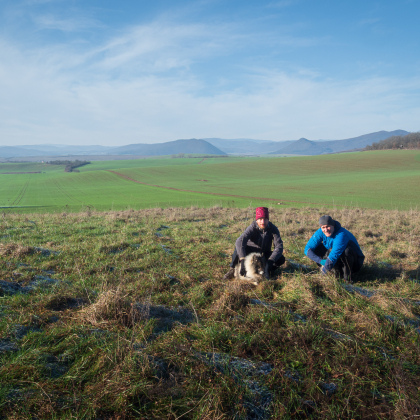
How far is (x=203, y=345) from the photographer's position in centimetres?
321

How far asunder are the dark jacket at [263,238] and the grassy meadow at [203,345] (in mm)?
602

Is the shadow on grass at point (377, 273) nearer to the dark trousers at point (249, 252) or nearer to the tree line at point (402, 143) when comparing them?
the dark trousers at point (249, 252)

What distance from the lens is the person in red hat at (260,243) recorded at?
545cm

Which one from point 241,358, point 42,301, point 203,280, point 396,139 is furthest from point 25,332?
point 396,139

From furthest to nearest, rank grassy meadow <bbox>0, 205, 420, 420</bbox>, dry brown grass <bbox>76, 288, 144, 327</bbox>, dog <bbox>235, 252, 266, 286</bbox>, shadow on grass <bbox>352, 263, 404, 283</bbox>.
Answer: shadow on grass <bbox>352, 263, 404, 283</bbox>, dog <bbox>235, 252, 266, 286</bbox>, dry brown grass <bbox>76, 288, 144, 327</bbox>, grassy meadow <bbox>0, 205, 420, 420</bbox>

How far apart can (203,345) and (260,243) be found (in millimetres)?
3045

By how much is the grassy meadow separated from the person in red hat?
38cm

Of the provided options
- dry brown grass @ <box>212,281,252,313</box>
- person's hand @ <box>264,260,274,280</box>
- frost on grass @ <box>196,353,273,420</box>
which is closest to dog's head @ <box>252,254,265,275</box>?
person's hand @ <box>264,260,274,280</box>

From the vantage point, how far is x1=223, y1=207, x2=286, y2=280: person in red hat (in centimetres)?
545

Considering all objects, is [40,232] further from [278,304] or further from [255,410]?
[255,410]

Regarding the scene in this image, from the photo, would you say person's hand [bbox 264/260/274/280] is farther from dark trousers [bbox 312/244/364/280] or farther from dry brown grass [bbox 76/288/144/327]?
dry brown grass [bbox 76/288/144/327]

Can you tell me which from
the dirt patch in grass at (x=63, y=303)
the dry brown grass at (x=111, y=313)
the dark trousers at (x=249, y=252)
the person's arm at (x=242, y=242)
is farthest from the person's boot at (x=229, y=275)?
the dirt patch in grass at (x=63, y=303)

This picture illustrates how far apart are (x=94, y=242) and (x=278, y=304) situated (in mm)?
6056

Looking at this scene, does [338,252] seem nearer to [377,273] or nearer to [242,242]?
[377,273]
